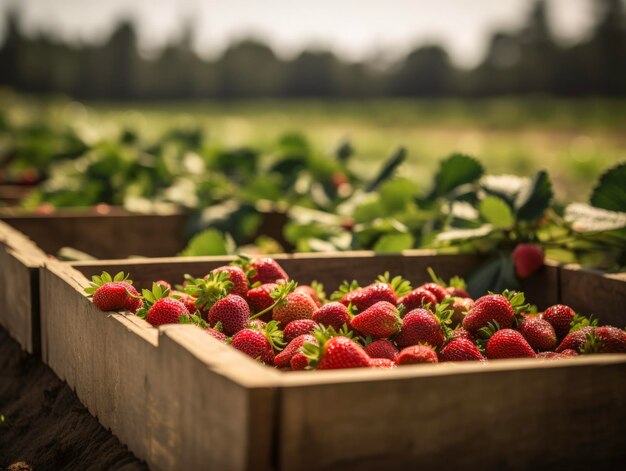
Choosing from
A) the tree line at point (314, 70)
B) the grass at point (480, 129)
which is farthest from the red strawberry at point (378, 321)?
the tree line at point (314, 70)

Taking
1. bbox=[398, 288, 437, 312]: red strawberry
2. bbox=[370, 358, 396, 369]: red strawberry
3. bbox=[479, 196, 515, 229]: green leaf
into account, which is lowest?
bbox=[370, 358, 396, 369]: red strawberry

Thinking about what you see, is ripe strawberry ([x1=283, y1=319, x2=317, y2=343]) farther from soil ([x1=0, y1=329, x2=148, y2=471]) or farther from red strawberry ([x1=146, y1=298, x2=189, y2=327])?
soil ([x1=0, y1=329, x2=148, y2=471])

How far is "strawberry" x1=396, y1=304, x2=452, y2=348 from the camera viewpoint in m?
1.74

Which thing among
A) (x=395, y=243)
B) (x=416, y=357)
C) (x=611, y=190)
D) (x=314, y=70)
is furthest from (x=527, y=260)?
(x=314, y=70)

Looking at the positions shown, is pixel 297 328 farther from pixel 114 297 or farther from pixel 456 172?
pixel 456 172

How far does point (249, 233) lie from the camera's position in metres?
3.62

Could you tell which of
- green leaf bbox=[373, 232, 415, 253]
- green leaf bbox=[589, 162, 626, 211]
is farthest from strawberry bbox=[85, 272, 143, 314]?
green leaf bbox=[589, 162, 626, 211]

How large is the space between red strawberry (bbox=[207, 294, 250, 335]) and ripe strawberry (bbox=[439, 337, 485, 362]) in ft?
1.50

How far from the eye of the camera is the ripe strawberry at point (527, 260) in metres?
2.45

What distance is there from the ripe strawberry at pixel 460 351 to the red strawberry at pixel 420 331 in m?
0.05

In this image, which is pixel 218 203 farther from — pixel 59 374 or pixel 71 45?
pixel 71 45

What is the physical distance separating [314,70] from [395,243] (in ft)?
217

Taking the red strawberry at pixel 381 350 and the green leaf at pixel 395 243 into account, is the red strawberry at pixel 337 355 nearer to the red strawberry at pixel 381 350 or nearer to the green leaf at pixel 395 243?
the red strawberry at pixel 381 350

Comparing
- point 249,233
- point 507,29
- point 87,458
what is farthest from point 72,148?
point 507,29
